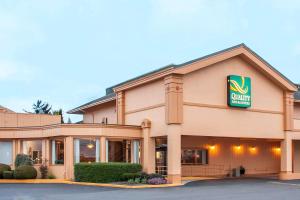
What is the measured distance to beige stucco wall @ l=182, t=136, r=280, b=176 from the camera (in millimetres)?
35281

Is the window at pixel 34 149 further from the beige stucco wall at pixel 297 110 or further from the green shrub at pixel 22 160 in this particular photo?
the beige stucco wall at pixel 297 110

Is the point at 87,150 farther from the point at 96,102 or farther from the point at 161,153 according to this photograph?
the point at 96,102

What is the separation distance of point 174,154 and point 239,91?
274 inches

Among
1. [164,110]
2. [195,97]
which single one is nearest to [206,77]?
[195,97]

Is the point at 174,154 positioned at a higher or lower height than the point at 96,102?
lower

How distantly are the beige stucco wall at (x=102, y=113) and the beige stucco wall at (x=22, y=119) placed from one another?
10.8 feet

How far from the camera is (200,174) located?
116ft

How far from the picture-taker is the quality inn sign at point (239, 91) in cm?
3027

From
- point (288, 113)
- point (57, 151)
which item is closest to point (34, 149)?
point (57, 151)

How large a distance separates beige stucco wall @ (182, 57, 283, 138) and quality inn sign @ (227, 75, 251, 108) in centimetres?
39

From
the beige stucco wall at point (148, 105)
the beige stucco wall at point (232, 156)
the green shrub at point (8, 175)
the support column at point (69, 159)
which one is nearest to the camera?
the beige stucco wall at point (148, 105)

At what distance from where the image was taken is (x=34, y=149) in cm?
3222

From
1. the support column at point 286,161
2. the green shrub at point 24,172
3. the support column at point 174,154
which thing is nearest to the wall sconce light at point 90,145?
the green shrub at point 24,172

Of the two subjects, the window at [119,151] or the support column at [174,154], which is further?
the window at [119,151]
